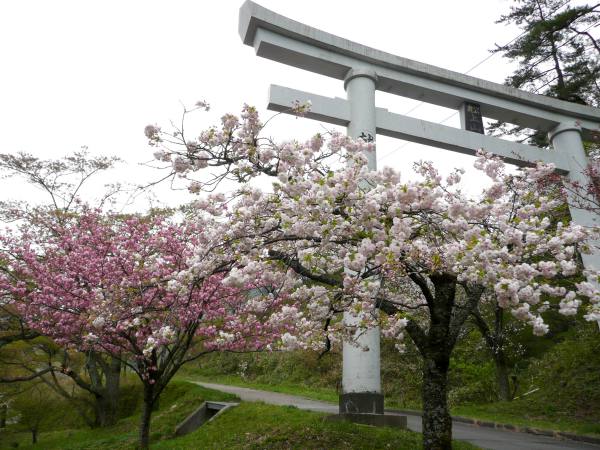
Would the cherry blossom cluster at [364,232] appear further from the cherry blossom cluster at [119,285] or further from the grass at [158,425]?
the grass at [158,425]

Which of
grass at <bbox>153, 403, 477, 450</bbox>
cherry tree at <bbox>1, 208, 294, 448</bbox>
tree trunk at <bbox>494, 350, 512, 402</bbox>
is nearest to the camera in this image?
grass at <bbox>153, 403, 477, 450</bbox>

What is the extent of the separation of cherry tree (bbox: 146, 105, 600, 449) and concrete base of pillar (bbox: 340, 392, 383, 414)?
192 cm

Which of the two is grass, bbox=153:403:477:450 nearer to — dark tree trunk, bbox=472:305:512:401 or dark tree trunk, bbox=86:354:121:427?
dark tree trunk, bbox=86:354:121:427

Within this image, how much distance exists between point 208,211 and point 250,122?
3.82ft

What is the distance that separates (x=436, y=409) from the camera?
5301mm

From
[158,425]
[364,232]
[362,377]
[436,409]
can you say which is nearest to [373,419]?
[362,377]

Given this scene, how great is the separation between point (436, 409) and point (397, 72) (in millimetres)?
6981

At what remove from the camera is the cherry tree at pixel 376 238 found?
410cm

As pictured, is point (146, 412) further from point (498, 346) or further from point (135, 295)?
point (498, 346)

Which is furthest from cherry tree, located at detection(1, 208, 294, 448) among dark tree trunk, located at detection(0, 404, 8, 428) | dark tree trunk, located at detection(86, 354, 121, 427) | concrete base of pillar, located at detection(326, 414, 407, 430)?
dark tree trunk, located at detection(0, 404, 8, 428)

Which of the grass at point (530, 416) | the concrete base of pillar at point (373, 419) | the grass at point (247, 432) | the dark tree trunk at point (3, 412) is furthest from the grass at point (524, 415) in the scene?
the dark tree trunk at point (3, 412)

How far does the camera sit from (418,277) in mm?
5180

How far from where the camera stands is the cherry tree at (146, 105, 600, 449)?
161 inches

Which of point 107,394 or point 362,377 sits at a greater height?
point 362,377
